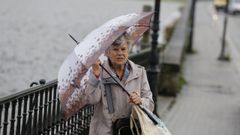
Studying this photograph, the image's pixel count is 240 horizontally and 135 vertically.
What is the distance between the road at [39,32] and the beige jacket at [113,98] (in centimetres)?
1253

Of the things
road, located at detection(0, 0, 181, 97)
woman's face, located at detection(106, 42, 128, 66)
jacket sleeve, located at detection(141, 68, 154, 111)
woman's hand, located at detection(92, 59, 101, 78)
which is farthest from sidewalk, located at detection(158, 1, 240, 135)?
woman's hand, located at detection(92, 59, 101, 78)

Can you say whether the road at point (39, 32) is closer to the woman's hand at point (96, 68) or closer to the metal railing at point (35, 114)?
the metal railing at point (35, 114)

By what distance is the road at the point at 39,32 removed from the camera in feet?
74.8

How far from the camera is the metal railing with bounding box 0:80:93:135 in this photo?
6395 mm

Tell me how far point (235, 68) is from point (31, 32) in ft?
62.0

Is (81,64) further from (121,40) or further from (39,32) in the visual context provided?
(39,32)

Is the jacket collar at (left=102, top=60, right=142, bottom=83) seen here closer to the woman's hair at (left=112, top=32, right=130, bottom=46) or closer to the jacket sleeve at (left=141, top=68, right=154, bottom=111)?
the jacket sleeve at (left=141, top=68, right=154, bottom=111)

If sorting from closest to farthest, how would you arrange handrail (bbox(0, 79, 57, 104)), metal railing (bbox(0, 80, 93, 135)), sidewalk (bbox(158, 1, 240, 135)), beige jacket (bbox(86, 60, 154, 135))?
beige jacket (bbox(86, 60, 154, 135)) → handrail (bbox(0, 79, 57, 104)) → metal railing (bbox(0, 80, 93, 135)) → sidewalk (bbox(158, 1, 240, 135))

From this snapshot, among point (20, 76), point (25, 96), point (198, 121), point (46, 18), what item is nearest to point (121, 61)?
point (25, 96)

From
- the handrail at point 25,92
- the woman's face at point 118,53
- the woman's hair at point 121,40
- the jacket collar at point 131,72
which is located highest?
the woman's hair at point 121,40

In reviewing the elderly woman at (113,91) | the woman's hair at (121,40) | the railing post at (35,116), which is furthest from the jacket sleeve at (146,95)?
the railing post at (35,116)

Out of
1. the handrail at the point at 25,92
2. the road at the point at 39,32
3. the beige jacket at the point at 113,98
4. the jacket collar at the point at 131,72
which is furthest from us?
the road at the point at 39,32

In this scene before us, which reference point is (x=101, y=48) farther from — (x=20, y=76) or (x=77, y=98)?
(x=20, y=76)

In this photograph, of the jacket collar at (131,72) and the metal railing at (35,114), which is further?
the metal railing at (35,114)
